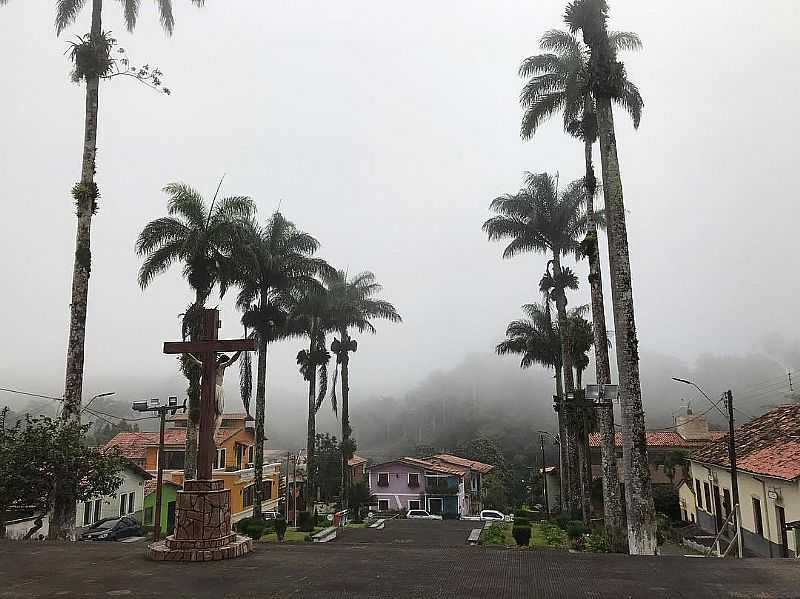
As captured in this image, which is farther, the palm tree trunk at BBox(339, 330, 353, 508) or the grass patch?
the palm tree trunk at BBox(339, 330, 353, 508)

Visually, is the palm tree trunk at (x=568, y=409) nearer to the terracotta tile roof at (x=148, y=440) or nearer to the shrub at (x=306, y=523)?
the shrub at (x=306, y=523)

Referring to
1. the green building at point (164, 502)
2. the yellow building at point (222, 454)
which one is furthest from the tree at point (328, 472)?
the green building at point (164, 502)

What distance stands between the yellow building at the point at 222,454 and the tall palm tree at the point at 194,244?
1703cm

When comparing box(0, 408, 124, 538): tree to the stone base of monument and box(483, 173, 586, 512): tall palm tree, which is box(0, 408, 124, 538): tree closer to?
the stone base of monument

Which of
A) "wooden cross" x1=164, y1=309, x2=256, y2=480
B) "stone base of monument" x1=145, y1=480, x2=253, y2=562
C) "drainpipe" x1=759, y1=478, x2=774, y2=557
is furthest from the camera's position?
"drainpipe" x1=759, y1=478, x2=774, y2=557

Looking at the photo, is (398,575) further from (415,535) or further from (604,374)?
(415,535)

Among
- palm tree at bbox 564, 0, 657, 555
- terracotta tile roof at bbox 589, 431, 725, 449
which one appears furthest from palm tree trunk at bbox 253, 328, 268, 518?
terracotta tile roof at bbox 589, 431, 725, 449

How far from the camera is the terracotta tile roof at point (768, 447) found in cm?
2261

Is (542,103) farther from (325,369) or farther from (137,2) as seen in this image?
(325,369)

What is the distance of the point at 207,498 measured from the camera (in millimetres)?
11117

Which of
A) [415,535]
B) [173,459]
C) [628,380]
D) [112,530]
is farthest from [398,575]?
[173,459]

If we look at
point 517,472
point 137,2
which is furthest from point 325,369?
point 517,472

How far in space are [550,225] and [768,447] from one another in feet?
45.9

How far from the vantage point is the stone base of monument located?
10.8m
